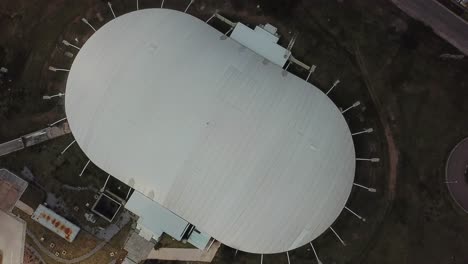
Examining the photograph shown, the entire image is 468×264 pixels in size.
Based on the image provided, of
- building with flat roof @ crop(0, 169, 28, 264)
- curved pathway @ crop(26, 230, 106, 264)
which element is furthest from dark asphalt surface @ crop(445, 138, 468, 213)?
building with flat roof @ crop(0, 169, 28, 264)

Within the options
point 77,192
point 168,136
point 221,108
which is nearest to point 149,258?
point 77,192

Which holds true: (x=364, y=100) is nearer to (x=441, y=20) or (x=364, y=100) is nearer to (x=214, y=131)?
(x=441, y=20)

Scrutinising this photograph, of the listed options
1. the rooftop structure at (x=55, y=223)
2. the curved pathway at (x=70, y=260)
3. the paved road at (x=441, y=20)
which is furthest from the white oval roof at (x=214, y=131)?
the paved road at (x=441, y=20)

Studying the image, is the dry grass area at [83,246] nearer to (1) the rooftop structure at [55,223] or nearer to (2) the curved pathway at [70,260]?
(2) the curved pathway at [70,260]

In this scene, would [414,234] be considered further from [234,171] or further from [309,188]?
[234,171]

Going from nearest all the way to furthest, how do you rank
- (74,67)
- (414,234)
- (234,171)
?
→ (234,171) → (74,67) → (414,234)

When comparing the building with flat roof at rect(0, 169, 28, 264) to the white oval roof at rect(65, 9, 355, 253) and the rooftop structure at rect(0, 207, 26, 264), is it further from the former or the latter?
the white oval roof at rect(65, 9, 355, 253)
